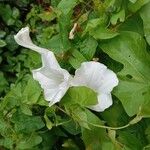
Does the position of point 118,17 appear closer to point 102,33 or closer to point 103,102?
point 102,33

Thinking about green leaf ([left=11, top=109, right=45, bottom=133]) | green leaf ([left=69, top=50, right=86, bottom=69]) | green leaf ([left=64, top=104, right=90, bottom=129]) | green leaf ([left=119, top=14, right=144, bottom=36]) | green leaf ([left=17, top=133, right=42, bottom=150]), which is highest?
green leaf ([left=119, top=14, right=144, bottom=36])

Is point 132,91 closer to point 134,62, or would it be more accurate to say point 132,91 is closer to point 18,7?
point 134,62

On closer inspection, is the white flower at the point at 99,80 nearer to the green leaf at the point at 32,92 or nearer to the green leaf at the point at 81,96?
the green leaf at the point at 81,96

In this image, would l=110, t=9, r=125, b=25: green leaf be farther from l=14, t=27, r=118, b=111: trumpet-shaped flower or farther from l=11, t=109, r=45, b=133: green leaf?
l=11, t=109, r=45, b=133: green leaf

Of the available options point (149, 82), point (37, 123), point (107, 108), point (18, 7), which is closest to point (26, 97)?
point (37, 123)

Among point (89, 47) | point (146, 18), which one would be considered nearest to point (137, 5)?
point (146, 18)

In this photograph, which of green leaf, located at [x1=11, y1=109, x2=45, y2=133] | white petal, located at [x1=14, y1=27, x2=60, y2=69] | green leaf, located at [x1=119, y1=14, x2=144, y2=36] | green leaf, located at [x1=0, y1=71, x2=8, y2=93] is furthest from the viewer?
green leaf, located at [x1=0, y1=71, x2=8, y2=93]

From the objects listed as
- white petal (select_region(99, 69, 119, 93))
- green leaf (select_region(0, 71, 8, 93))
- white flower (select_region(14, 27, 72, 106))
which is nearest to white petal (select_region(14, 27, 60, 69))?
white flower (select_region(14, 27, 72, 106))
